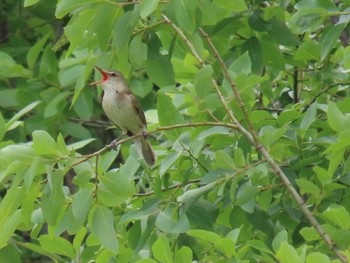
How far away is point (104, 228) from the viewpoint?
12.8 feet

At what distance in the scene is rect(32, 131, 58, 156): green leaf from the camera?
3.75m

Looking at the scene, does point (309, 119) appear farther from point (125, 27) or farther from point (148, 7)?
point (148, 7)

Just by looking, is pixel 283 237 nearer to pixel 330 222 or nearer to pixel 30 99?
pixel 330 222

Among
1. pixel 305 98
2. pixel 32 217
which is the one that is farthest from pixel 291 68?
pixel 32 217

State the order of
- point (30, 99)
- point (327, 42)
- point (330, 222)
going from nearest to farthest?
point (330, 222)
point (327, 42)
point (30, 99)

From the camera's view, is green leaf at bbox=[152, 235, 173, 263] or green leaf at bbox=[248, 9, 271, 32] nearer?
green leaf at bbox=[152, 235, 173, 263]

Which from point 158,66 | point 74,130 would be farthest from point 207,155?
point 74,130

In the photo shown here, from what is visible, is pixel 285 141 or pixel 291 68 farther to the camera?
pixel 291 68

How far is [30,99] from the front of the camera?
284 inches

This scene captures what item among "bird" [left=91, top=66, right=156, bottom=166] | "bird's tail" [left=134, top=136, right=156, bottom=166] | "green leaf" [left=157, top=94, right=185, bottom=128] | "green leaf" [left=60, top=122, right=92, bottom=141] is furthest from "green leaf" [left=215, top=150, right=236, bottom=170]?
"green leaf" [left=60, top=122, right=92, bottom=141]

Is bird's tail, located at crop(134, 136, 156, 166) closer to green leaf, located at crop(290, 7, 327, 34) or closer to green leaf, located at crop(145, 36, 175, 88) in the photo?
green leaf, located at crop(145, 36, 175, 88)

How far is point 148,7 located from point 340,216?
997 millimetres

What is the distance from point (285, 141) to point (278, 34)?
61cm

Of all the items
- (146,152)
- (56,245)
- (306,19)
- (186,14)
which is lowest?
(56,245)
